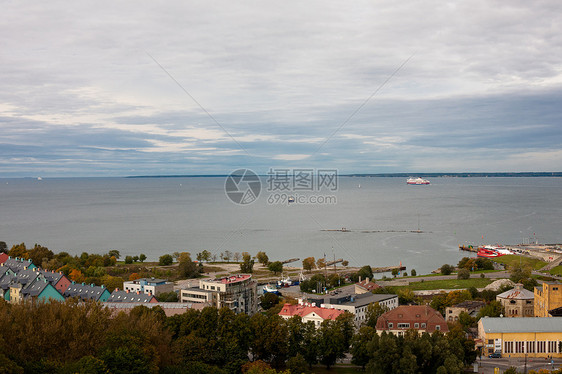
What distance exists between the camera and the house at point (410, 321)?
18172 mm

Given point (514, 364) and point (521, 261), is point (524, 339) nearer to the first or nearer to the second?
point (514, 364)

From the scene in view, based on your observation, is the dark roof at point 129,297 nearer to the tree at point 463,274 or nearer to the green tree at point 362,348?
the green tree at point 362,348

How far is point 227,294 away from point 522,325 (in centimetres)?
1197

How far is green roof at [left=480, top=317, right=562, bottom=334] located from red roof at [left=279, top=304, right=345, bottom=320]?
5448mm

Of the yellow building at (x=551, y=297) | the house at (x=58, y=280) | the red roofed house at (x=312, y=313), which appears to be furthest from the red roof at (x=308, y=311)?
the house at (x=58, y=280)

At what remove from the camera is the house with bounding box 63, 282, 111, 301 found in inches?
941

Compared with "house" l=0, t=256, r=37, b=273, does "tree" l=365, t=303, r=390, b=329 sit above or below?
below

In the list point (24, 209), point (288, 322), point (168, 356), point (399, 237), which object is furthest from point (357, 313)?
point (24, 209)

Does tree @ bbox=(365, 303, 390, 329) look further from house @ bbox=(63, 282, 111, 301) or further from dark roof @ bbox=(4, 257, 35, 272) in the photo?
dark roof @ bbox=(4, 257, 35, 272)

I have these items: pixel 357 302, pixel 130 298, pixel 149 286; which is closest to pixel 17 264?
pixel 149 286

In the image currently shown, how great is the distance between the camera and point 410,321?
18375 millimetres

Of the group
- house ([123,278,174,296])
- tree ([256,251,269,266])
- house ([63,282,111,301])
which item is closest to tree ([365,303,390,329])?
house ([123,278,174,296])

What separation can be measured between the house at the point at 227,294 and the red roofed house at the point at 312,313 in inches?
92.1

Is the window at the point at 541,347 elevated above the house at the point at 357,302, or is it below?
below
